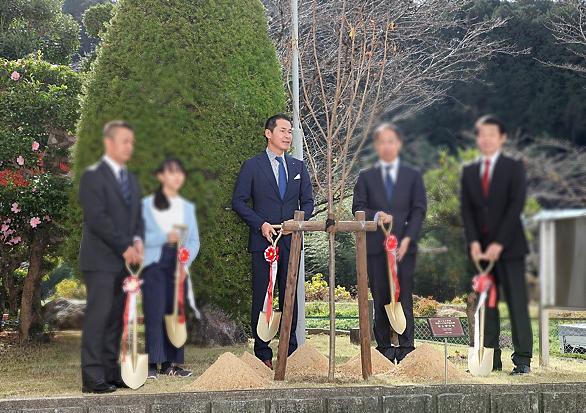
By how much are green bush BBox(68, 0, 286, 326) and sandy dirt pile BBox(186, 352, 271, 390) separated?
2.24 ft

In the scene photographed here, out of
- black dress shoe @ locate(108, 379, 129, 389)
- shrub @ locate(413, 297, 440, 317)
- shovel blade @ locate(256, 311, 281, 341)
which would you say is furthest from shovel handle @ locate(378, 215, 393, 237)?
black dress shoe @ locate(108, 379, 129, 389)

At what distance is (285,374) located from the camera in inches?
315

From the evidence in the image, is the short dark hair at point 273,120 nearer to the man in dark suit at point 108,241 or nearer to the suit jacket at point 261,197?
the suit jacket at point 261,197

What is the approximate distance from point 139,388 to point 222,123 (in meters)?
2.45

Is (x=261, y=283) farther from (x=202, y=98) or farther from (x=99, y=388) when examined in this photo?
(x=99, y=388)

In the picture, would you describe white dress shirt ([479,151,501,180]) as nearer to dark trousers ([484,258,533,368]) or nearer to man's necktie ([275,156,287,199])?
dark trousers ([484,258,533,368])

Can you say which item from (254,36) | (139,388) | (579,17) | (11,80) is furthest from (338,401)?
(11,80)

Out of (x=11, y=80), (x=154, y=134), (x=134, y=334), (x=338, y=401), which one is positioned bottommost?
(x=338, y=401)

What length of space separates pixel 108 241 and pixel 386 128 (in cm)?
213

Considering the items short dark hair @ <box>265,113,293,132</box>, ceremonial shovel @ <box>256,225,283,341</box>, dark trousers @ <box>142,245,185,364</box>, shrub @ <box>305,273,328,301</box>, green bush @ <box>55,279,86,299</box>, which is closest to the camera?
dark trousers @ <box>142,245,185,364</box>

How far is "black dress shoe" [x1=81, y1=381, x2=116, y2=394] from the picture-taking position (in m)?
7.09

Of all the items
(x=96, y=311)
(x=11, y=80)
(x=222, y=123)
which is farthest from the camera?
(x=11, y=80)

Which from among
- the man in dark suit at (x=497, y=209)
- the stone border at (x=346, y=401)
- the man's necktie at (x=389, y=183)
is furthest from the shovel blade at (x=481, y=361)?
the man's necktie at (x=389, y=183)

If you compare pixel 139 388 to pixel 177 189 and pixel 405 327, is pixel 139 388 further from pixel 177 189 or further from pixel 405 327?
pixel 405 327
